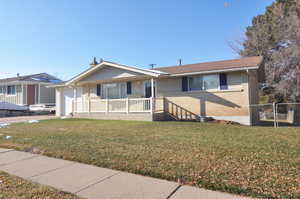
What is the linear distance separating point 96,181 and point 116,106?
33.4 feet

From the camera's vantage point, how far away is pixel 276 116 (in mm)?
9711

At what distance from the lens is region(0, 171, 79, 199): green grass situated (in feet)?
9.02

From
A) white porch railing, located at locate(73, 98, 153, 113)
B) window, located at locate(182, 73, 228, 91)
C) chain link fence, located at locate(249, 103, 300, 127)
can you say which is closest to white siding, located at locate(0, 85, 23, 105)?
white porch railing, located at locate(73, 98, 153, 113)

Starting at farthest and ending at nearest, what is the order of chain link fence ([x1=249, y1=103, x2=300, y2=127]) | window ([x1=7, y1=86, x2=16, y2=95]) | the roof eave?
window ([x1=7, y1=86, x2=16, y2=95]) → the roof eave → chain link fence ([x1=249, y1=103, x2=300, y2=127])

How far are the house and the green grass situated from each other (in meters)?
8.66

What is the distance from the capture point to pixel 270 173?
332cm

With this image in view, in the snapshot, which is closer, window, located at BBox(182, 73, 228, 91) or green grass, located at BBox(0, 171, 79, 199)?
green grass, located at BBox(0, 171, 79, 199)

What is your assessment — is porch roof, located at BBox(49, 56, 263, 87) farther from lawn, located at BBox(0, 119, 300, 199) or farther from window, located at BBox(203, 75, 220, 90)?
lawn, located at BBox(0, 119, 300, 199)

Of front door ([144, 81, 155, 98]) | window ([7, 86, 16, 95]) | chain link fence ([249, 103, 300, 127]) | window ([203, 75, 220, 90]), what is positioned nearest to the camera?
chain link fence ([249, 103, 300, 127])

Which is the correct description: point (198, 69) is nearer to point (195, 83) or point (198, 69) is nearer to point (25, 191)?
point (195, 83)

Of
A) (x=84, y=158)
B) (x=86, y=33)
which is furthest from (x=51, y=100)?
(x=84, y=158)

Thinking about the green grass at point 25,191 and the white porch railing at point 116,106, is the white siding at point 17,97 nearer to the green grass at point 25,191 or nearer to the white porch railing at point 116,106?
the white porch railing at point 116,106

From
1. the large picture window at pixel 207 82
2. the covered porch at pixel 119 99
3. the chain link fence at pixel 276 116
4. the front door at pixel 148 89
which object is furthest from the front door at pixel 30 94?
the chain link fence at pixel 276 116

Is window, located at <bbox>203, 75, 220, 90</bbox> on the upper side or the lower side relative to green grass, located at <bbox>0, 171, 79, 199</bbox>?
upper
